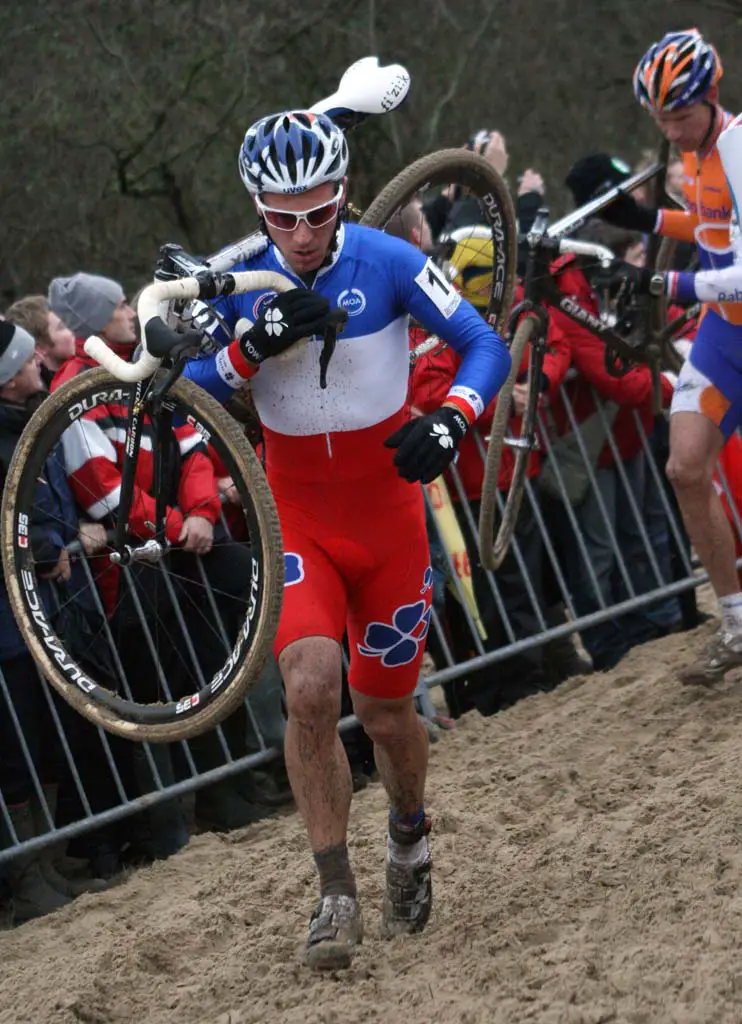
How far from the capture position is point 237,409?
5.84 m

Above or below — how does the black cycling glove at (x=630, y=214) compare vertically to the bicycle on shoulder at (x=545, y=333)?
above

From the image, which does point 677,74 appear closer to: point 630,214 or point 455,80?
point 630,214

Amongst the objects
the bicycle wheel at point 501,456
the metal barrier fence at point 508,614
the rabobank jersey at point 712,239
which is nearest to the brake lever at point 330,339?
the metal barrier fence at point 508,614

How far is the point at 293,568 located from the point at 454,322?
0.95 meters

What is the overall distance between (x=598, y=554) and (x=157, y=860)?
2972mm

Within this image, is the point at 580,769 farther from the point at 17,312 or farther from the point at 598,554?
the point at 17,312

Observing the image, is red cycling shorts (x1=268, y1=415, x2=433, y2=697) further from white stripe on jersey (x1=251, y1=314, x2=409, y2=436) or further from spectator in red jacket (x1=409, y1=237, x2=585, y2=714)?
spectator in red jacket (x1=409, y1=237, x2=585, y2=714)

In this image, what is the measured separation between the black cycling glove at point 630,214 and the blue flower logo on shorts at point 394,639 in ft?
10.6

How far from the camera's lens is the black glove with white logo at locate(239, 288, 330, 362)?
5078 mm

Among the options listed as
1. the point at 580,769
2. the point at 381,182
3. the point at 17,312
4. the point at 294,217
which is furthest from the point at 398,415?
the point at 381,182

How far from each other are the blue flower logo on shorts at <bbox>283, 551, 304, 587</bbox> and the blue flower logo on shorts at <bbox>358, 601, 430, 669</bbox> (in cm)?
34

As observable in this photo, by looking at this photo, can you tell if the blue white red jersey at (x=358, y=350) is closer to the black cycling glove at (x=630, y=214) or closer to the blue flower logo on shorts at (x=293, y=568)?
the blue flower logo on shorts at (x=293, y=568)

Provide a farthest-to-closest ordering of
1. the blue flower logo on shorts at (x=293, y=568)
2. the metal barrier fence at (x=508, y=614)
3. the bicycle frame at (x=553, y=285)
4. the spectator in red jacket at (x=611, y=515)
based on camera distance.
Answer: the spectator in red jacket at (x=611, y=515) < the bicycle frame at (x=553, y=285) < the metal barrier fence at (x=508, y=614) < the blue flower logo on shorts at (x=293, y=568)

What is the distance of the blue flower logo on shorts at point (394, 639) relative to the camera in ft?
18.0
